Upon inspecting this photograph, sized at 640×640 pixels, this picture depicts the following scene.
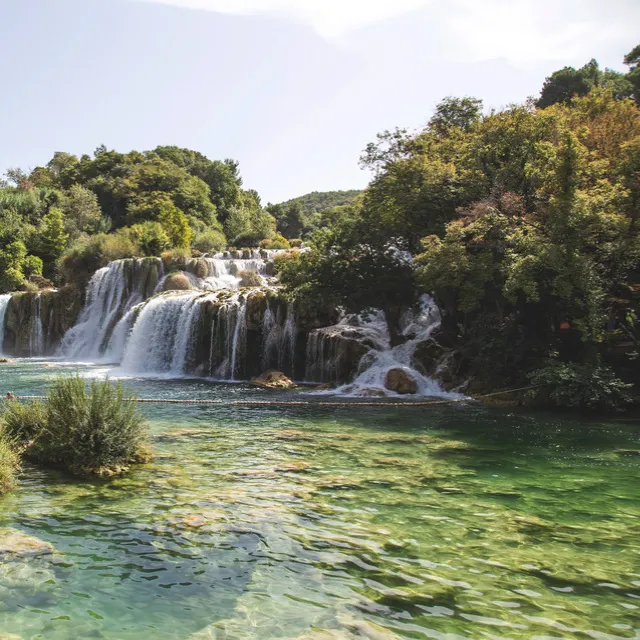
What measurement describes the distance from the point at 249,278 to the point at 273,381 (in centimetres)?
1410

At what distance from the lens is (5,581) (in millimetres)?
4602

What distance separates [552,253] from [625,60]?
5006 centimetres

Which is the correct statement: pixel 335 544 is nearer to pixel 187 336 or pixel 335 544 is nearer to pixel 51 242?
pixel 187 336

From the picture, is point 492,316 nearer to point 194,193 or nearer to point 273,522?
point 273,522

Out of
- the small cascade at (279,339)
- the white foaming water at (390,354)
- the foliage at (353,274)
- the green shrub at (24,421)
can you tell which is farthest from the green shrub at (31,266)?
the green shrub at (24,421)

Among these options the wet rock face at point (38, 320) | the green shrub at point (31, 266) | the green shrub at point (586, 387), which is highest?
the green shrub at point (31, 266)

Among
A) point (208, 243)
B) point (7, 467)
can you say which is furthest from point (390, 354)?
point (208, 243)

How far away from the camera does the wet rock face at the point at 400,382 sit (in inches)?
725

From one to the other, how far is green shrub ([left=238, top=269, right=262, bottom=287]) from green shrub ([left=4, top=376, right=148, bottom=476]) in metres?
24.4

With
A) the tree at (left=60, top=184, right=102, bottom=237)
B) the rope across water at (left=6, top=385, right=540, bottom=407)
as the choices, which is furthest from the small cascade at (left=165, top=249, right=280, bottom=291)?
the tree at (left=60, top=184, right=102, bottom=237)

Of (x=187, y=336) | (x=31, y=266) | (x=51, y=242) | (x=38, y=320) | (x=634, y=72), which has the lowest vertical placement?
(x=187, y=336)

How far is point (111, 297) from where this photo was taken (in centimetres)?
3394

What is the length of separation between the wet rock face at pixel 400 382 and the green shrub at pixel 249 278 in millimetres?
15762

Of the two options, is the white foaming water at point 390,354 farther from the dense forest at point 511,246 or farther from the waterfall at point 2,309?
the waterfall at point 2,309
